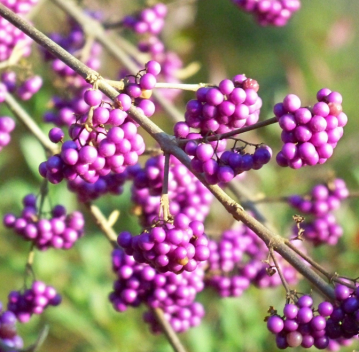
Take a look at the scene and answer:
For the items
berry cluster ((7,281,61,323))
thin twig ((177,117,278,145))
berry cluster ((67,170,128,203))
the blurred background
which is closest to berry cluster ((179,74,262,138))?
thin twig ((177,117,278,145))

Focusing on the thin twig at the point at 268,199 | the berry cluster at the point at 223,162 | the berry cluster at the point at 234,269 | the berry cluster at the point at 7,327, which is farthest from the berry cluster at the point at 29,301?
the berry cluster at the point at 223,162

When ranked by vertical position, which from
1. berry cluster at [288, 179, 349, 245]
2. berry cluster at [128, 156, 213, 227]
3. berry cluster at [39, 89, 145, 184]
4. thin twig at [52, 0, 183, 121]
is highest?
thin twig at [52, 0, 183, 121]

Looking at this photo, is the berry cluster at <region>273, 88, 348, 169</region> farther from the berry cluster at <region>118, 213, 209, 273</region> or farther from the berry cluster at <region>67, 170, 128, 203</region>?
the berry cluster at <region>67, 170, 128, 203</region>

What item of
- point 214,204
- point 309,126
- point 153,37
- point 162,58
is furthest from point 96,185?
point 214,204

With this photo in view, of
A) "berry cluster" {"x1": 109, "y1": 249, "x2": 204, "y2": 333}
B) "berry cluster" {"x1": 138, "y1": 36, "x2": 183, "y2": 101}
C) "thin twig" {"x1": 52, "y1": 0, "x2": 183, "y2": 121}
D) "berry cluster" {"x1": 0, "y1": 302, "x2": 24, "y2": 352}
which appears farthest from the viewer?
"berry cluster" {"x1": 138, "y1": 36, "x2": 183, "y2": 101}

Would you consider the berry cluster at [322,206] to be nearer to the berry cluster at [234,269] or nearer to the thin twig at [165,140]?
the berry cluster at [234,269]

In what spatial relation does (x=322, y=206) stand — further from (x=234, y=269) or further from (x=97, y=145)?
(x=97, y=145)
